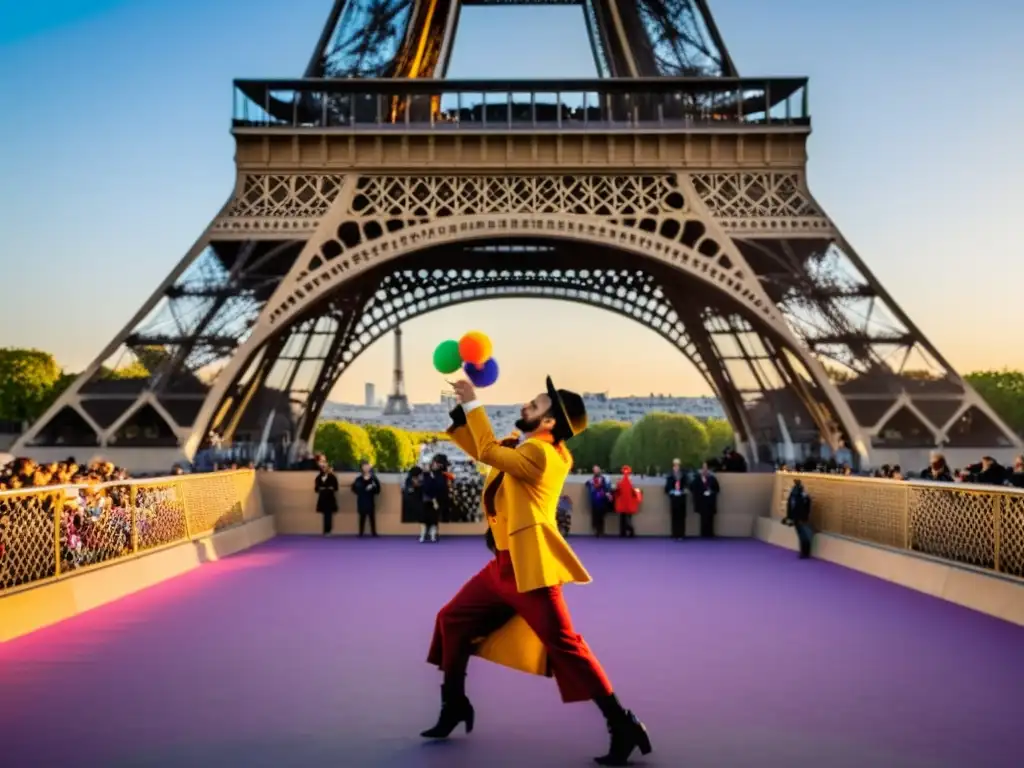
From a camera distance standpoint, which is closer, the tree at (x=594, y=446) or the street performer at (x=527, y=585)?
the street performer at (x=527, y=585)

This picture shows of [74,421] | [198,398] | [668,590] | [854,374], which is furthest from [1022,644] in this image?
[74,421]

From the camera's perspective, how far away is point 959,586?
11.8m

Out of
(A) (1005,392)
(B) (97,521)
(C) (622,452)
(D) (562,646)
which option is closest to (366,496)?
(B) (97,521)

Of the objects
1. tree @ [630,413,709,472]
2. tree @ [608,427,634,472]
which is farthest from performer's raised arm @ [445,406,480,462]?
tree @ [608,427,634,472]

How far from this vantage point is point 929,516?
13.5m

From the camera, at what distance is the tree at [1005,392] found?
60688 mm

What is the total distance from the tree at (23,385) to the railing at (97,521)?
45661 millimetres

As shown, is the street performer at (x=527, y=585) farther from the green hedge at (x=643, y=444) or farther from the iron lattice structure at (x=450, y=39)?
the green hedge at (x=643, y=444)

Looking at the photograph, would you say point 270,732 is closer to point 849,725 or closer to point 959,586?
point 849,725

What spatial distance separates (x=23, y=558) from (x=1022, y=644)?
831 cm

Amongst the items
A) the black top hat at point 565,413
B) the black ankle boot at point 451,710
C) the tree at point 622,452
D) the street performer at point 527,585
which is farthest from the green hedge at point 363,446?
the black top hat at point 565,413

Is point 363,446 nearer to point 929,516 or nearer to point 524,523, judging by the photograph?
point 929,516

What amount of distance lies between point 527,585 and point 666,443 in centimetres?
7751

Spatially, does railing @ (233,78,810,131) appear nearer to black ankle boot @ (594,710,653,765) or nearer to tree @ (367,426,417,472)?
black ankle boot @ (594,710,653,765)
